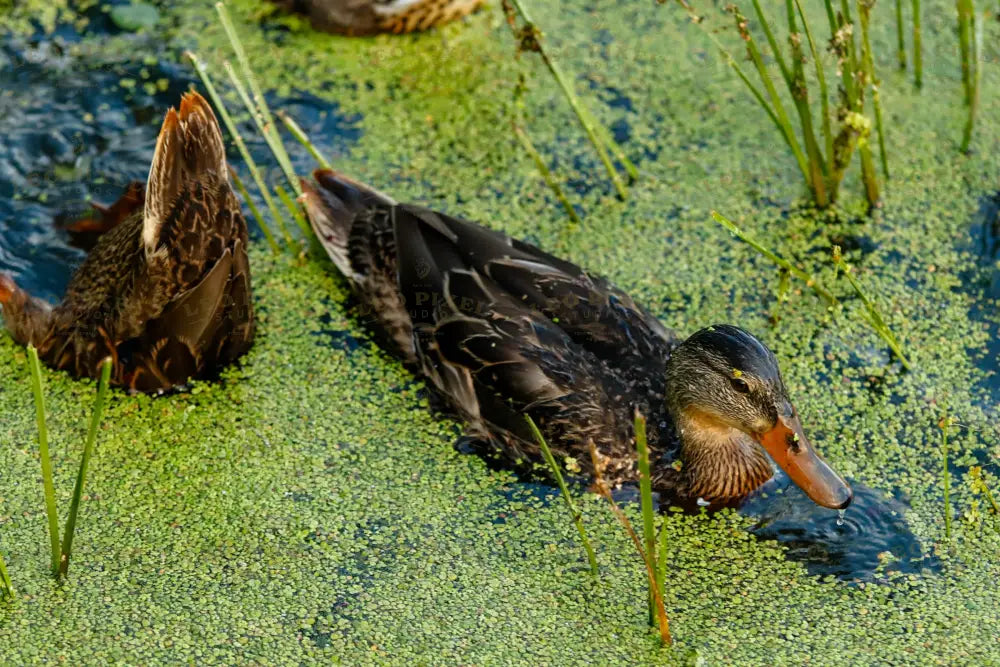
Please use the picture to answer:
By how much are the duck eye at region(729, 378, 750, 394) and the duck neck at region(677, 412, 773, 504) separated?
0.25 metres

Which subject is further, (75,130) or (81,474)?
(75,130)

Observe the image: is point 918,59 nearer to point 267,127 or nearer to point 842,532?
point 842,532

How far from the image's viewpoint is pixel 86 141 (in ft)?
21.5

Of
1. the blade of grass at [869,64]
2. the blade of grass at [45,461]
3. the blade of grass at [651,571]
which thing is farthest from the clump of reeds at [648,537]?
the blade of grass at [869,64]

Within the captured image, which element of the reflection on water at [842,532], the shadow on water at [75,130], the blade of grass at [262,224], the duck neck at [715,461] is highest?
the shadow on water at [75,130]

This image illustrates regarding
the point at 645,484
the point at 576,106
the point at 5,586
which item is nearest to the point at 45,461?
the point at 5,586

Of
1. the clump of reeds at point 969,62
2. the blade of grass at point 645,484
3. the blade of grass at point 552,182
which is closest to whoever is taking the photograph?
the blade of grass at point 645,484

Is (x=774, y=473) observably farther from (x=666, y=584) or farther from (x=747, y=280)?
(x=747, y=280)

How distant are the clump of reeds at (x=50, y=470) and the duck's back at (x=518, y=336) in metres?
1.47

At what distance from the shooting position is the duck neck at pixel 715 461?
4.95m

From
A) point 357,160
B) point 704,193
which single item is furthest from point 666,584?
point 357,160

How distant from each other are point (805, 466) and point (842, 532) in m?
0.30

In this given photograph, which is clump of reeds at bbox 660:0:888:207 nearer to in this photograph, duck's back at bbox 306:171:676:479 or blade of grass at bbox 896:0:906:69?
blade of grass at bbox 896:0:906:69

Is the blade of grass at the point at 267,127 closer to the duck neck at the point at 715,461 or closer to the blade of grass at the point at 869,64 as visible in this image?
the duck neck at the point at 715,461
